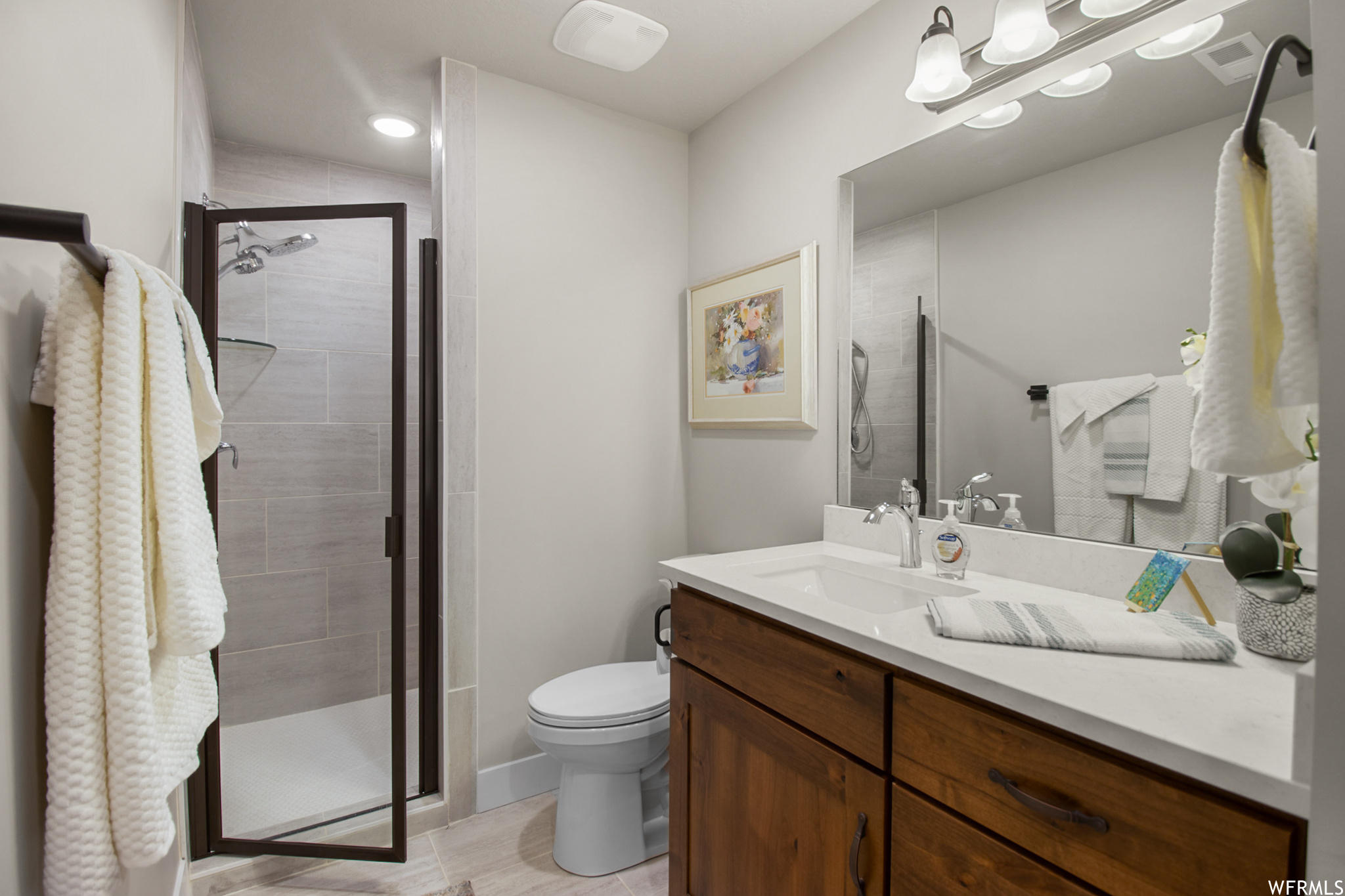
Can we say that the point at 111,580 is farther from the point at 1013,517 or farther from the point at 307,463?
the point at 307,463

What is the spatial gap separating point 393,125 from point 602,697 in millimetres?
2226

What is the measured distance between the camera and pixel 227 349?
2285 mm

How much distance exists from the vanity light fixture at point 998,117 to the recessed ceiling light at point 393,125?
1987mm

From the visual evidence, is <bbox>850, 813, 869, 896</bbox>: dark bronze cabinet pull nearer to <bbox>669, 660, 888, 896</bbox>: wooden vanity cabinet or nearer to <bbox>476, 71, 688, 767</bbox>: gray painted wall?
<bbox>669, 660, 888, 896</bbox>: wooden vanity cabinet

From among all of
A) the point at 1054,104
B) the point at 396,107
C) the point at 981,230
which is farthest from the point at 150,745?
the point at 396,107

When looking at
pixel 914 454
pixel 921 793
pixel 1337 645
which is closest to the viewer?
pixel 1337 645

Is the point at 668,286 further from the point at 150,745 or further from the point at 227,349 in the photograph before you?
the point at 150,745

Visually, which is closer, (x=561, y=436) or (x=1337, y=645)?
(x=1337, y=645)

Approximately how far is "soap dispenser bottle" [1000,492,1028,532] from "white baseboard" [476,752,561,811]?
157cm

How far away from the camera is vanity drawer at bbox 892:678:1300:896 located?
620mm

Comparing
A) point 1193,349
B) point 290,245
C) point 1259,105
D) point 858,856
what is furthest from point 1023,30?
point 290,245

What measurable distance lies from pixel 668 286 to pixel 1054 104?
1.42 m

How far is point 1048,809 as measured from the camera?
76cm

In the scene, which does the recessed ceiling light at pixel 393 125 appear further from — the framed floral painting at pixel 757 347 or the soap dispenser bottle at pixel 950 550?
the soap dispenser bottle at pixel 950 550
